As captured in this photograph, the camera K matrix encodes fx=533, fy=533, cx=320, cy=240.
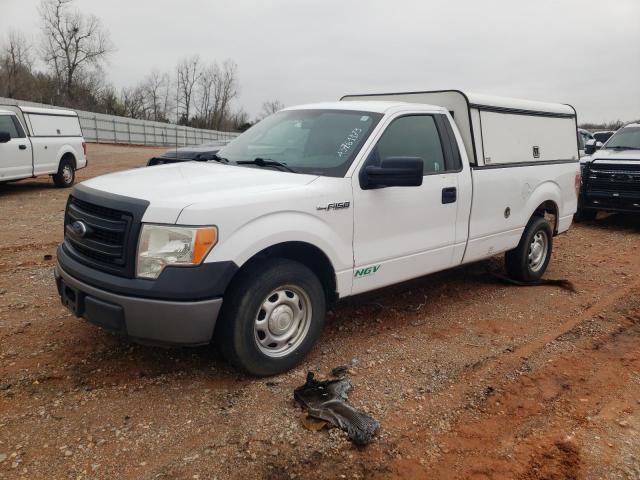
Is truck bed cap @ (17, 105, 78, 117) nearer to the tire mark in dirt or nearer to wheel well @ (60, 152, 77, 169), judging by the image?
wheel well @ (60, 152, 77, 169)

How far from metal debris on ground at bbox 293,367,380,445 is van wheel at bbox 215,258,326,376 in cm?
29

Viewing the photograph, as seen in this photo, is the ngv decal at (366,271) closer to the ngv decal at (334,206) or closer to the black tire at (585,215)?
the ngv decal at (334,206)

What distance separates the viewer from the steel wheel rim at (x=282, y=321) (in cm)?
359

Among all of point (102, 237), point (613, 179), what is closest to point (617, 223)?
point (613, 179)

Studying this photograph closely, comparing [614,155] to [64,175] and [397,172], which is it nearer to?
[397,172]

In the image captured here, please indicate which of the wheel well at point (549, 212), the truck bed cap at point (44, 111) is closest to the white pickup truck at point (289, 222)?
the wheel well at point (549, 212)

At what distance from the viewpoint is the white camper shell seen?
16.7 ft

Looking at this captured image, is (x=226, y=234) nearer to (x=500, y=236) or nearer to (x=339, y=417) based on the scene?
(x=339, y=417)

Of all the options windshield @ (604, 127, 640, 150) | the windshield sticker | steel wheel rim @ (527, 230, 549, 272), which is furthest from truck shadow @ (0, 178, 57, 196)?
windshield @ (604, 127, 640, 150)

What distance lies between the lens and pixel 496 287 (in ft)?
20.0

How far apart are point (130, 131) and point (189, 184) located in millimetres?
41322

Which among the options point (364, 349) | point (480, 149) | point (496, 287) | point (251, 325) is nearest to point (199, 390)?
point (251, 325)

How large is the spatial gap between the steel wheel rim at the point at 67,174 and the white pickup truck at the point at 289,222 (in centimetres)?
1040

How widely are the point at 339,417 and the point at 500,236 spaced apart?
10.2 ft
